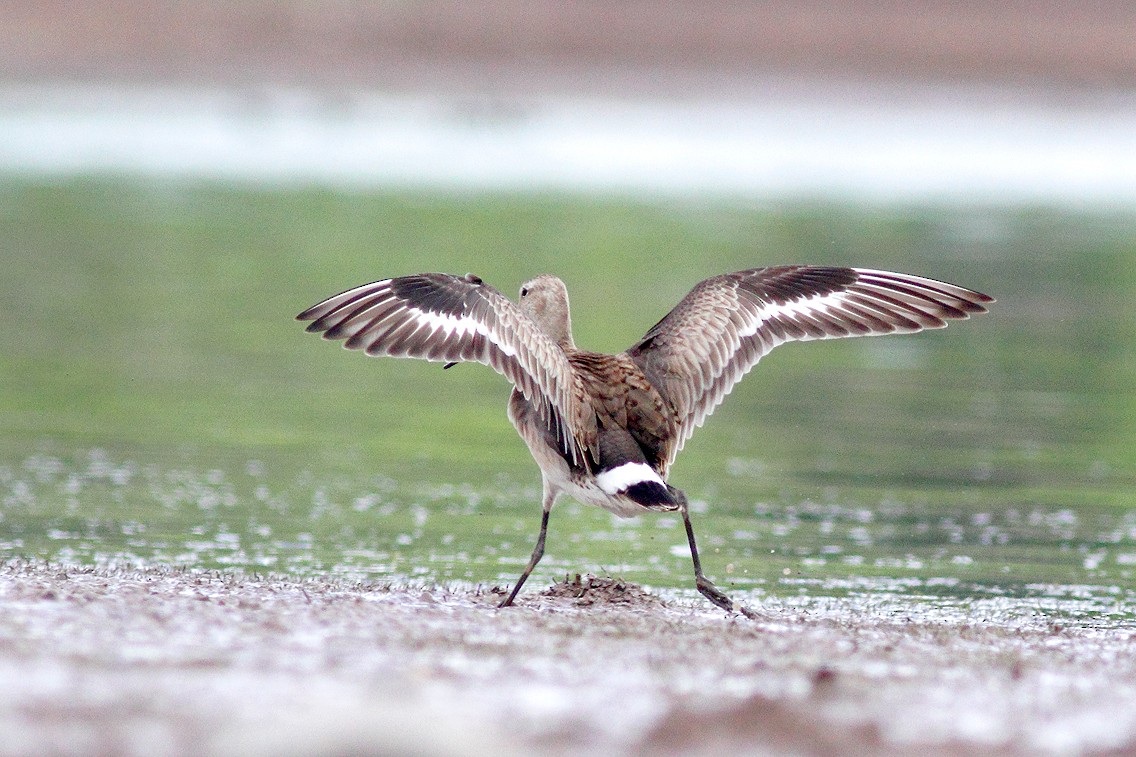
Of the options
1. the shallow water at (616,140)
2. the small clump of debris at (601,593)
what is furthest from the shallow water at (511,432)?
the shallow water at (616,140)

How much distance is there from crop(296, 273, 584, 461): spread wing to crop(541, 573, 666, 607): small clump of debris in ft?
2.55

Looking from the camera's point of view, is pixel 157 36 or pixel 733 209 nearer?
pixel 733 209

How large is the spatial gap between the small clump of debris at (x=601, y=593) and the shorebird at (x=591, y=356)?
8.9 inches

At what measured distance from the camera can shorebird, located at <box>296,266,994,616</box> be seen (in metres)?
9.06

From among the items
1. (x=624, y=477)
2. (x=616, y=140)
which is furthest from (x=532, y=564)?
(x=616, y=140)

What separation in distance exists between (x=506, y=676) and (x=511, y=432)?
9.07 metres

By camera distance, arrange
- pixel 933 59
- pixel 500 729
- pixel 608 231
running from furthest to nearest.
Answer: pixel 933 59 → pixel 608 231 → pixel 500 729

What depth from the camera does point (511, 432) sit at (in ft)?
51.5

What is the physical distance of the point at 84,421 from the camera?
1466 centimetres

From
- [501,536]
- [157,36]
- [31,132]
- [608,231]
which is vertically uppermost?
[157,36]

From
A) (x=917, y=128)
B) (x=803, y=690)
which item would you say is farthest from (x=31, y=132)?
(x=803, y=690)

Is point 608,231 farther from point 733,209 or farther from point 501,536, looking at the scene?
point 501,536

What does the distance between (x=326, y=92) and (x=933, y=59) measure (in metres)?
17.3

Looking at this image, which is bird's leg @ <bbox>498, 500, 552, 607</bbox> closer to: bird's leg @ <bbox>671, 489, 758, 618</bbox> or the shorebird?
the shorebird
